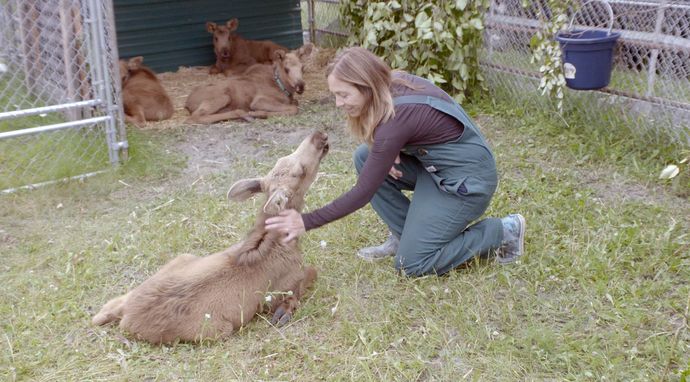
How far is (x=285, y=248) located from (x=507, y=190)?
253 cm

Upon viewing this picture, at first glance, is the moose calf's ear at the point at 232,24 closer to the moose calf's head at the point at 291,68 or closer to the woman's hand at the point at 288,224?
the moose calf's head at the point at 291,68

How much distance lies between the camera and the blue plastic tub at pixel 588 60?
6867 millimetres

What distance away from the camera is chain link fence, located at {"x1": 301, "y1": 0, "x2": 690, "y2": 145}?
7008mm

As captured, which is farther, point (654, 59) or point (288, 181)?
point (654, 59)

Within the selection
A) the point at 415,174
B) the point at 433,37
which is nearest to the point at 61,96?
the point at 433,37

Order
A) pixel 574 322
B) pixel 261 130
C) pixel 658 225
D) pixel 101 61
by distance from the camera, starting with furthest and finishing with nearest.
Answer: pixel 261 130, pixel 101 61, pixel 658 225, pixel 574 322

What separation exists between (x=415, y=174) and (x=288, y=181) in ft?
3.25

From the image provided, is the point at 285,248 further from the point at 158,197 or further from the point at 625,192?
the point at 625,192

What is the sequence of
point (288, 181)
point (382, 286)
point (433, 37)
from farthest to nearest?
point (433, 37)
point (382, 286)
point (288, 181)

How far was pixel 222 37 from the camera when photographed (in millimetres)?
11727

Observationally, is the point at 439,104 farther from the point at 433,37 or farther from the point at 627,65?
the point at 433,37

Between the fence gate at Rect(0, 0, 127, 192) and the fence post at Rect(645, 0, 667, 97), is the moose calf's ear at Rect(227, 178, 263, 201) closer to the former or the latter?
the fence gate at Rect(0, 0, 127, 192)

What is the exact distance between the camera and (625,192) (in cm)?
632

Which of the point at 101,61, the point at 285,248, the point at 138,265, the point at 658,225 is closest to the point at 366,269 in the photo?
the point at 285,248
